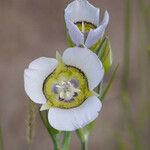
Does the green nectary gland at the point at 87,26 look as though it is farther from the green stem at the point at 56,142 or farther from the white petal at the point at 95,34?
the green stem at the point at 56,142

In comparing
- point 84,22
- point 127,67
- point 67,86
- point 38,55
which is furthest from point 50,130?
point 38,55

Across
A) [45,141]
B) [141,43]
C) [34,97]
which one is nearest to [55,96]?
[34,97]

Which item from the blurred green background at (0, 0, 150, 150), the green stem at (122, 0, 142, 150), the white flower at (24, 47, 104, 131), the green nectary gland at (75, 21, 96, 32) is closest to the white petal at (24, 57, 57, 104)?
the white flower at (24, 47, 104, 131)

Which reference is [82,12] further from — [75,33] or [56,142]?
[56,142]

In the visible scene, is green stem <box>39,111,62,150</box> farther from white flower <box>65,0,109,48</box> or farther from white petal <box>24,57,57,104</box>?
white flower <box>65,0,109,48</box>

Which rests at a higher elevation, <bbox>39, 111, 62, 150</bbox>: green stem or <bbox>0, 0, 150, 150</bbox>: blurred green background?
<bbox>39, 111, 62, 150</bbox>: green stem

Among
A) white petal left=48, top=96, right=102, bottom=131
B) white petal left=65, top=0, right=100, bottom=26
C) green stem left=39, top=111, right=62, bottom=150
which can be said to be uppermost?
white petal left=65, top=0, right=100, bottom=26
